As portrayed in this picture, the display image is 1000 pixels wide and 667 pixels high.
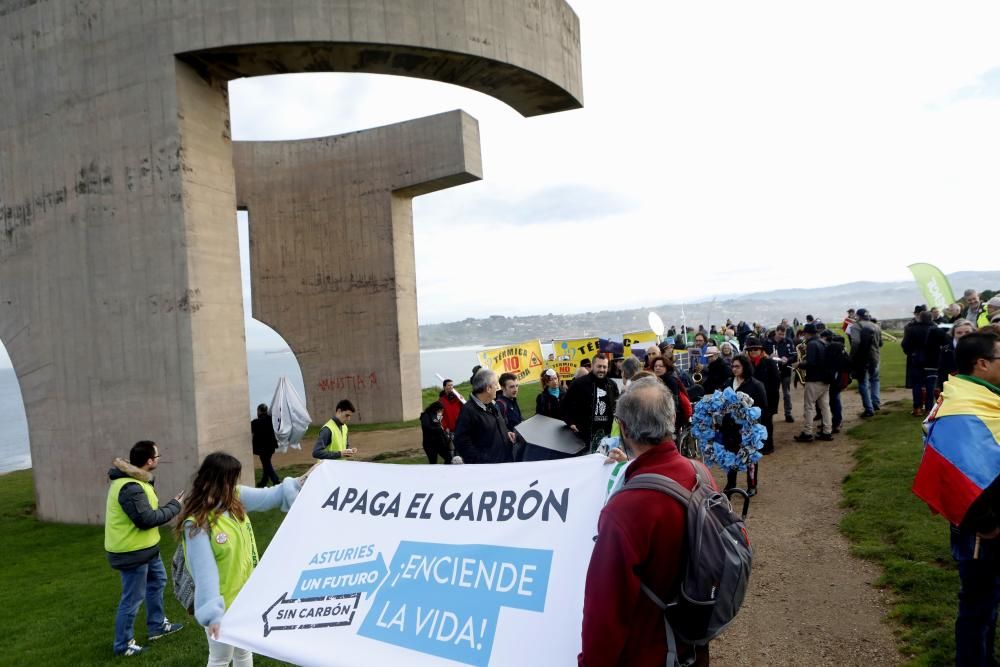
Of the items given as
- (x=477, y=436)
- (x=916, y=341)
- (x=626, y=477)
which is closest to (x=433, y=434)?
(x=477, y=436)

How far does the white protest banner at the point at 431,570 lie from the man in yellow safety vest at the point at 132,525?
2070mm

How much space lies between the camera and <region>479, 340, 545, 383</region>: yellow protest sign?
17.6 m

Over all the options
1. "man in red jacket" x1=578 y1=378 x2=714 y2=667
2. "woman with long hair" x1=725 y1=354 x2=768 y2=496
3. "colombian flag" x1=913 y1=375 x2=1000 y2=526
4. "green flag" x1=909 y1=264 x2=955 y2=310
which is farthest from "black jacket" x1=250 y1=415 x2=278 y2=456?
"green flag" x1=909 y1=264 x2=955 y2=310

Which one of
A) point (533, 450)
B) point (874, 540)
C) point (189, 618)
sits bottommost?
point (189, 618)

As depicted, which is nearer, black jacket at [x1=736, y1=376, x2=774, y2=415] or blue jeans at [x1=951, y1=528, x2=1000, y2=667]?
blue jeans at [x1=951, y1=528, x2=1000, y2=667]

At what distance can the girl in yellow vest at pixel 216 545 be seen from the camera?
3654mm

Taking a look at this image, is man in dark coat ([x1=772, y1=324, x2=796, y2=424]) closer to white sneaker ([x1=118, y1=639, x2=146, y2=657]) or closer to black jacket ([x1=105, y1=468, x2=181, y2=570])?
black jacket ([x1=105, y1=468, x2=181, y2=570])

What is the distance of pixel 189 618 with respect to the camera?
6363mm

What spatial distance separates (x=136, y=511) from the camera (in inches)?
206

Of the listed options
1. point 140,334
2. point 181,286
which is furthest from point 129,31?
point 140,334

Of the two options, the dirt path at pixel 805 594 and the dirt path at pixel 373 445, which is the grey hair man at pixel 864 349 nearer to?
the dirt path at pixel 805 594

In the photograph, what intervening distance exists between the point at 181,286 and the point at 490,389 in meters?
5.64

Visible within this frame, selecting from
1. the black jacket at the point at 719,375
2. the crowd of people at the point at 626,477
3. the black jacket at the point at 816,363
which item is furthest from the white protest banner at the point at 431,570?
the black jacket at the point at 816,363

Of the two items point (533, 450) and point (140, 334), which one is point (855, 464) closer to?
point (533, 450)
